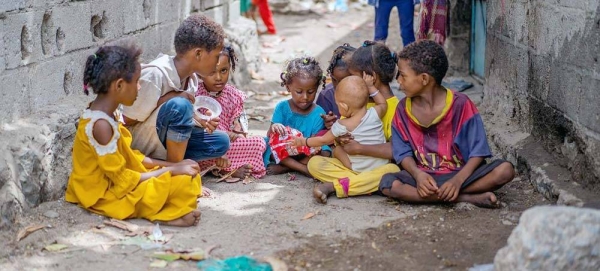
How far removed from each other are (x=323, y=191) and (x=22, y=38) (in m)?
1.95

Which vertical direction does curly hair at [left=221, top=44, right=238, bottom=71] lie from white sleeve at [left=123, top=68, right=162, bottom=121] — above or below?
above

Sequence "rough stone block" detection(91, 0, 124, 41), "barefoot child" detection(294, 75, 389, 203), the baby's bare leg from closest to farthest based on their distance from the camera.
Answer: "barefoot child" detection(294, 75, 389, 203)
the baby's bare leg
"rough stone block" detection(91, 0, 124, 41)

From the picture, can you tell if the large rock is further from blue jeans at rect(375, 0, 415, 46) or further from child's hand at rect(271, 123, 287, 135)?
blue jeans at rect(375, 0, 415, 46)

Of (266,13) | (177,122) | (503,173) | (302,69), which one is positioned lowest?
(266,13)

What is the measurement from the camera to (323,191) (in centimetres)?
470

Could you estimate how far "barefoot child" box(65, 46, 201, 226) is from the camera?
4051 mm

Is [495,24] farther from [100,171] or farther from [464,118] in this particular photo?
[100,171]

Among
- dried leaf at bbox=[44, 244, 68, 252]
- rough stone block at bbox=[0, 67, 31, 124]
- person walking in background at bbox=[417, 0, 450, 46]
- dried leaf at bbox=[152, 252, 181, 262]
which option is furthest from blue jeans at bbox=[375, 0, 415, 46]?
dried leaf at bbox=[44, 244, 68, 252]

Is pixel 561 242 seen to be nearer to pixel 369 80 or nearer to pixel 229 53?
pixel 369 80

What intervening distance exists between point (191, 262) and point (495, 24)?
358 centimetres

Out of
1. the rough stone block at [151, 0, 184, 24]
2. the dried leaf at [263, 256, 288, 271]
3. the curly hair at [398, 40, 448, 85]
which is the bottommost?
the dried leaf at [263, 256, 288, 271]

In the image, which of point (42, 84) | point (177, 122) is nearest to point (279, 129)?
point (177, 122)

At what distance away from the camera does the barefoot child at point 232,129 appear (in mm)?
5180

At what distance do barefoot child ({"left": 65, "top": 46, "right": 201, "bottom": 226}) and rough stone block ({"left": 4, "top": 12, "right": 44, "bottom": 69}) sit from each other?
1.67 feet
